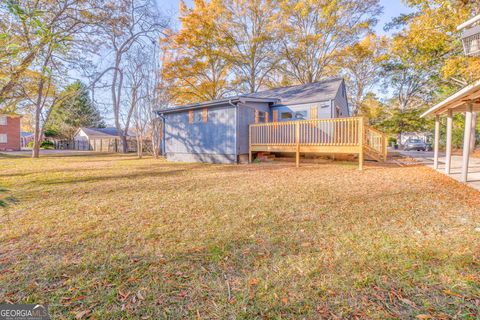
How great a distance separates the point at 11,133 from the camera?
86.8ft

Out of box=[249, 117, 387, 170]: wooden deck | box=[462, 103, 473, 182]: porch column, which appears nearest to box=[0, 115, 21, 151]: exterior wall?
box=[249, 117, 387, 170]: wooden deck

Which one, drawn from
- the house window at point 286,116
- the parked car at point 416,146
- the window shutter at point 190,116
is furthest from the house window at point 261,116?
the parked car at point 416,146

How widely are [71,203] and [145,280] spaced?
10.5 feet

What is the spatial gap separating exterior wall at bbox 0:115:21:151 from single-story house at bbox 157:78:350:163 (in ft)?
82.2

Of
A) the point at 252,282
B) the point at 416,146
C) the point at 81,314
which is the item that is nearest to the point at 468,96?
the point at 252,282

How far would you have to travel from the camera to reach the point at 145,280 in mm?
1944

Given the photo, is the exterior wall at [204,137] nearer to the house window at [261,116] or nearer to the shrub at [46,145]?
the house window at [261,116]

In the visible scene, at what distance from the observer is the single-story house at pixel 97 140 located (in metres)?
23.9

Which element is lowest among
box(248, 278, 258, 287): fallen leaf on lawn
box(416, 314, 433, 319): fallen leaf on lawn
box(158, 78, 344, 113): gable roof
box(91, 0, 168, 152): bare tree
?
box(248, 278, 258, 287): fallen leaf on lawn

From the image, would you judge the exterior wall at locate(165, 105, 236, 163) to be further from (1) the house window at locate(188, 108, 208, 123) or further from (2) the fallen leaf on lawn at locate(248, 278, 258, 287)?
(2) the fallen leaf on lawn at locate(248, 278, 258, 287)

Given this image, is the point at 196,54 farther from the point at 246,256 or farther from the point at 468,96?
the point at 246,256

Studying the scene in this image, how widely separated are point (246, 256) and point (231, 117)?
859 centimetres

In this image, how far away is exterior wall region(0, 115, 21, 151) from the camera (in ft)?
84.6

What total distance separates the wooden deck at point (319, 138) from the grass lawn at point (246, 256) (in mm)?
3723
